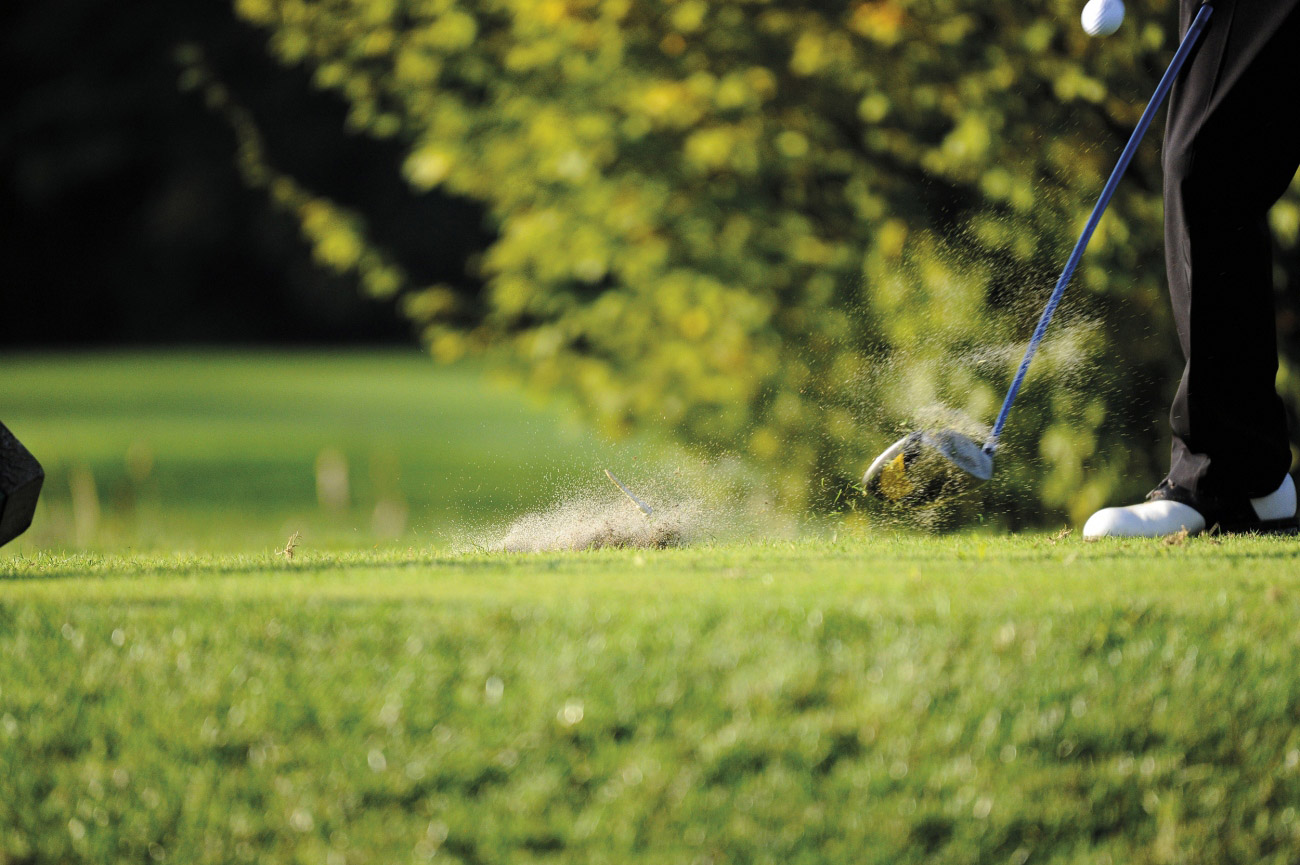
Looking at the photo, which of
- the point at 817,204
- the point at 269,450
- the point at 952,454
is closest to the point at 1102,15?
the point at 952,454

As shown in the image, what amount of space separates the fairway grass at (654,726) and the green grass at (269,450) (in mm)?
1940

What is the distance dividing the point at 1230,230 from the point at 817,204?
6.74ft

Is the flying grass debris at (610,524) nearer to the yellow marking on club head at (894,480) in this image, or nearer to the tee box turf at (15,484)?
the yellow marking on club head at (894,480)

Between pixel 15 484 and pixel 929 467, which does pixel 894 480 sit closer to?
pixel 929 467

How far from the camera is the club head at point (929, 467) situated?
3729 millimetres

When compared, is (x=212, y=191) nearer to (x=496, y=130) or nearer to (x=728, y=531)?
(x=496, y=130)

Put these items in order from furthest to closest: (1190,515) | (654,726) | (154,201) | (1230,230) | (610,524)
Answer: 1. (154,201)
2. (610,524)
3. (1190,515)
4. (1230,230)
5. (654,726)

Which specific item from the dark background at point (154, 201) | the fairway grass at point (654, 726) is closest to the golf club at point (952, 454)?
the fairway grass at point (654, 726)

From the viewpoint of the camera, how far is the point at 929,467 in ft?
12.7

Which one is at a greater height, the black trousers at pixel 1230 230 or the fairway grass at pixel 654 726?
the black trousers at pixel 1230 230

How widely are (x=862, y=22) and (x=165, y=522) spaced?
4709 millimetres

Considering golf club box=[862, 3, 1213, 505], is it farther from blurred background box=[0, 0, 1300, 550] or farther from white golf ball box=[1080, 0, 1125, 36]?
blurred background box=[0, 0, 1300, 550]

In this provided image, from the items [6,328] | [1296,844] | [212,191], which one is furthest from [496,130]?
[6,328]

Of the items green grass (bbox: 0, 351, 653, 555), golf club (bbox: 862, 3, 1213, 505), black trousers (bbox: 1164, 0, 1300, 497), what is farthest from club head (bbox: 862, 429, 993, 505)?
green grass (bbox: 0, 351, 653, 555)
